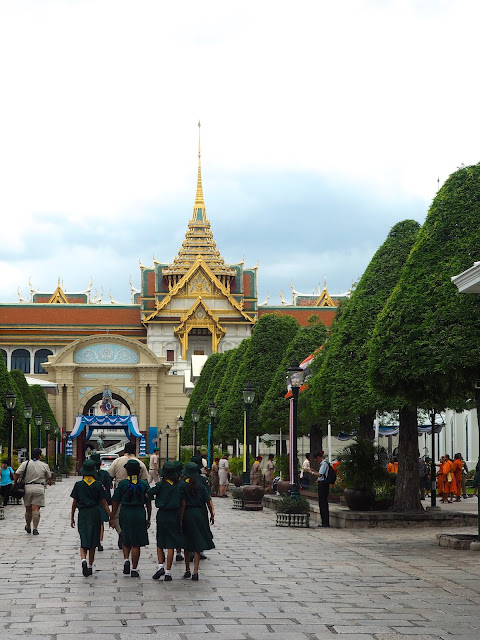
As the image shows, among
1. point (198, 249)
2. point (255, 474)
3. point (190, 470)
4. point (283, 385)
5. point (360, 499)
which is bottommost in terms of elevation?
point (360, 499)

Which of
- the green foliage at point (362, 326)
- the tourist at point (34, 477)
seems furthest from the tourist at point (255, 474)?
the tourist at point (34, 477)

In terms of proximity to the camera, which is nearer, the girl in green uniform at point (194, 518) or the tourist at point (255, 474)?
the girl in green uniform at point (194, 518)

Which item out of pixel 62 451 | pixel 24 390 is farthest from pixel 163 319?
pixel 24 390

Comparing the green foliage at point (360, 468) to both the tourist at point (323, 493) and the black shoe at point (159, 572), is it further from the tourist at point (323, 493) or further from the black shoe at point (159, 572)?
the black shoe at point (159, 572)

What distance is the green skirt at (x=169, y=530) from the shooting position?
13.4 metres

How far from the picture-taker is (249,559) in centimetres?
1619

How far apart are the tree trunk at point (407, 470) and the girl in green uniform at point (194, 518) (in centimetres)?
983

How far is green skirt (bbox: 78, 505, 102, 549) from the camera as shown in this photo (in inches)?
555

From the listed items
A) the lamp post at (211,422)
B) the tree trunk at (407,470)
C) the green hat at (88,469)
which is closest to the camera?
the green hat at (88,469)

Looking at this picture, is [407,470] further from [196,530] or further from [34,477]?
[196,530]

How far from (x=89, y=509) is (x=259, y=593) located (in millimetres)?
3056

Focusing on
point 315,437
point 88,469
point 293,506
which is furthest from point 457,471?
point 88,469

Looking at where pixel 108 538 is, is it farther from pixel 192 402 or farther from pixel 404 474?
pixel 192 402

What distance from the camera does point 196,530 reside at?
44.5 ft
